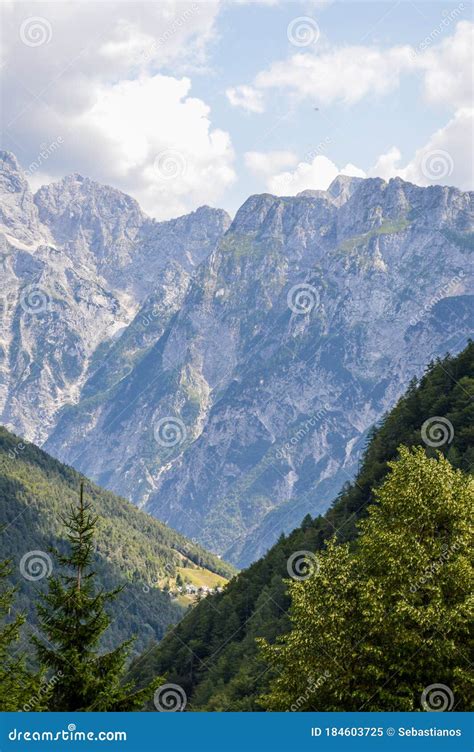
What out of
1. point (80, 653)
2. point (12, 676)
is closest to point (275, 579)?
point (12, 676)

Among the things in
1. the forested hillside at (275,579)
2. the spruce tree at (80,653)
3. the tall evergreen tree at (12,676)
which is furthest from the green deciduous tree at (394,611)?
the forested hillside at (275,579)

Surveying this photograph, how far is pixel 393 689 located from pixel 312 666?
159 inches

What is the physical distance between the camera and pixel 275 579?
119m

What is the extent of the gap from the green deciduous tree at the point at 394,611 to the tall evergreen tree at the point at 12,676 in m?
11.9

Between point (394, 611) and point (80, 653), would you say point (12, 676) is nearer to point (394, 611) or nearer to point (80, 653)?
point (80, 653)

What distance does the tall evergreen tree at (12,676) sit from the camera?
89.8ft

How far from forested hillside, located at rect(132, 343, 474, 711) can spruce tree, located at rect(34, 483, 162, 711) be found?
5585 cm

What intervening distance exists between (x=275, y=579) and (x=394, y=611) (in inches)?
3446

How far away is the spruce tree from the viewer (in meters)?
28.6

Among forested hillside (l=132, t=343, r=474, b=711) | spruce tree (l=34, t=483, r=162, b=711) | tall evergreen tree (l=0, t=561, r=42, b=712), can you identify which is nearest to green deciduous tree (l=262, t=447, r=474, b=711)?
spruce tree (l=34, t=483, r=162, b=711)

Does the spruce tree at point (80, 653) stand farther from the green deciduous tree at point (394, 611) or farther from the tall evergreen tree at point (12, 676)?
the green deciduous tree at point (394, 611)

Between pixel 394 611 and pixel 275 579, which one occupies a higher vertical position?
pixel 275 579
